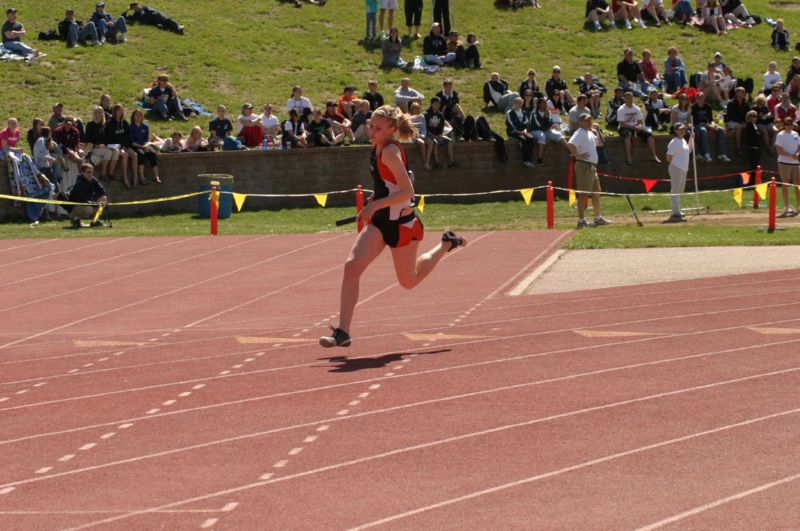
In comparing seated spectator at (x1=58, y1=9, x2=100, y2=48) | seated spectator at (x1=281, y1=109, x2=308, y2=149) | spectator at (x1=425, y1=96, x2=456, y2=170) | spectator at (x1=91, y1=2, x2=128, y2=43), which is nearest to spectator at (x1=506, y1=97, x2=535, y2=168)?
spectator at (x1=425, y1=96, x2=456, y2=170)

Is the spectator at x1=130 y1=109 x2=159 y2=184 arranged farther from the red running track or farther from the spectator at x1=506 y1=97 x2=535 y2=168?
the red running track

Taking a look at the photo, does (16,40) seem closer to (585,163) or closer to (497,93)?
(497,93)

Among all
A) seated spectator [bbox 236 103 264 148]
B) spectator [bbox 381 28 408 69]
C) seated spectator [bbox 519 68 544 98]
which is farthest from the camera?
spectator [bbox 381 28 408 69]

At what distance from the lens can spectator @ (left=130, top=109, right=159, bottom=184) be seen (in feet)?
87.6

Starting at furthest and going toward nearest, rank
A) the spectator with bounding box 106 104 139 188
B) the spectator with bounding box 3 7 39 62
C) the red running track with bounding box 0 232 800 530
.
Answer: the spectator with bounding box 3 7 39 62, the spectator with bounding box 106 104 139 188, the red running track with bounding box 0 232 800 530

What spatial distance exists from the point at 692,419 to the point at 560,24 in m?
32.8

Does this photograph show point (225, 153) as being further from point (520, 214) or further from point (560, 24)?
point (560, 24)

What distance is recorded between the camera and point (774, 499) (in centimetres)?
643

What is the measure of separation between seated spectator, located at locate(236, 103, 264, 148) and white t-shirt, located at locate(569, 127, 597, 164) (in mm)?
8141

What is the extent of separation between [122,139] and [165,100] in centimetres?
342

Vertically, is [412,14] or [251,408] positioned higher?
[412,14]

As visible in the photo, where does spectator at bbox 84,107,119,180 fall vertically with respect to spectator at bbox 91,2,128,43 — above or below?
below

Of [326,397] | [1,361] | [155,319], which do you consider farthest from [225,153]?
[326,397]

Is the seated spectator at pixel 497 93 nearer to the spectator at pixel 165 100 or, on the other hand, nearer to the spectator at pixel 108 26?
the spectator at pixel 165 100
